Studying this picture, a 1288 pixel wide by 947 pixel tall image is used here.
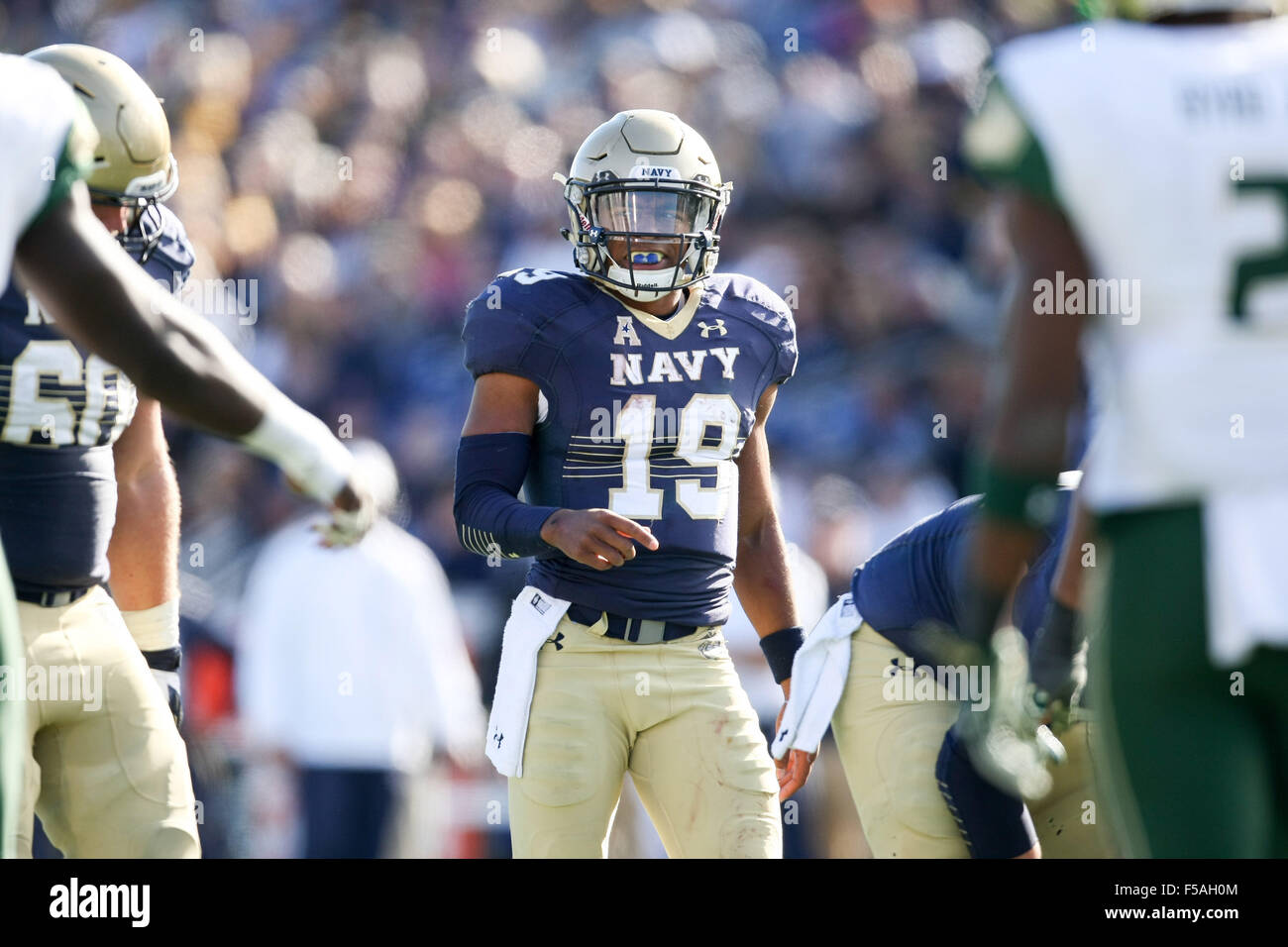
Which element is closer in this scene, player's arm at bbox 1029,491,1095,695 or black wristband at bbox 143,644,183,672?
player's arm at bbox 1029,491,1095,695

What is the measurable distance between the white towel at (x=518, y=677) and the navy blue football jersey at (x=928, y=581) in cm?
73

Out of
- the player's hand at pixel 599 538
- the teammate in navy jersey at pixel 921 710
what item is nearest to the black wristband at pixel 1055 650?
the player's hand at pixel 599 538

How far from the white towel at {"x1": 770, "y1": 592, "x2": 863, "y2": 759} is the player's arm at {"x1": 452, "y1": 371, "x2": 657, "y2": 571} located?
0.56 metres

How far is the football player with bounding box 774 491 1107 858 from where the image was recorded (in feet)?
11.6

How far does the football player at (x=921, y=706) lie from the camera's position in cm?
352

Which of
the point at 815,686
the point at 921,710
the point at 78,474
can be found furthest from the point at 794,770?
the point at 78,474

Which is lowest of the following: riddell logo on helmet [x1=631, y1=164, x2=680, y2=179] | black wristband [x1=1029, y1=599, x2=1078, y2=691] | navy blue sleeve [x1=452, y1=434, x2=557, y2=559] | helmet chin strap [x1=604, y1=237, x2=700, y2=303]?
black wristband [x1=1029, y1=599, x2=1078, y2=691]

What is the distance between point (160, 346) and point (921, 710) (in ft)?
6.39

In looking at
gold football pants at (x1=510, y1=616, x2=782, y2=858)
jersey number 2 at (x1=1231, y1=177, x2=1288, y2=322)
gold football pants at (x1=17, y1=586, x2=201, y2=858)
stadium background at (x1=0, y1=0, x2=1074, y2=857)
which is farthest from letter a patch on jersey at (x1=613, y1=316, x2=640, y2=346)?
stadium background at (x1=0, y1=0, x2=1074, y2=857)

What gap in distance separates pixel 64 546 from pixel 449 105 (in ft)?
17.9

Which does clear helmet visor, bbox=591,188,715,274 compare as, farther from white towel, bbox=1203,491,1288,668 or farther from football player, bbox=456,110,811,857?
white towel, bbox=1203,491,1288,668

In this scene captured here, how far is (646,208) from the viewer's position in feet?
11.6
